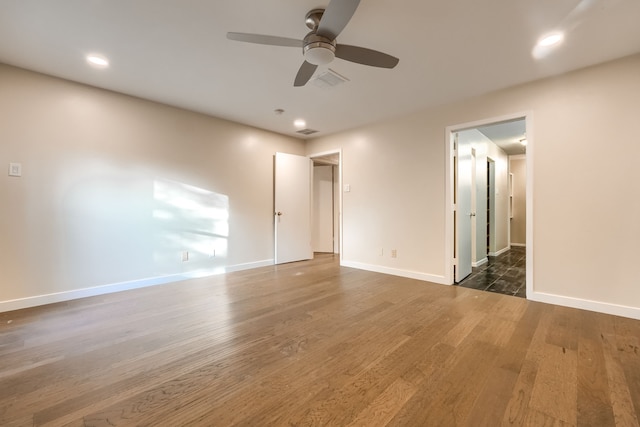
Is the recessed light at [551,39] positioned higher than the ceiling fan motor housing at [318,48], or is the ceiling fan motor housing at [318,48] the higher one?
the recessed light at [551,39]

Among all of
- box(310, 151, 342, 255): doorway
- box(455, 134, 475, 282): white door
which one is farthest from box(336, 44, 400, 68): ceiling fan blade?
box(310, 151, 342, 255): doorway

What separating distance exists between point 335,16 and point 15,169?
11.5 feet

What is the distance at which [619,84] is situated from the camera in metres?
2.56

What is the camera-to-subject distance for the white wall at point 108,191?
2.79 meters

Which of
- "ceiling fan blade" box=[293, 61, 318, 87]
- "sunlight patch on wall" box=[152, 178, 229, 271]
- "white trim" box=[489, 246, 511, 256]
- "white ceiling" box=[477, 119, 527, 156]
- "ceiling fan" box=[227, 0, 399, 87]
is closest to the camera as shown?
"ceiling fan" box=[227, 0, 399, 87]

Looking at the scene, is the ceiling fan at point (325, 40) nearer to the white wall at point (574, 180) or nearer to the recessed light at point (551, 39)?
the recessed light at point (551, 39)

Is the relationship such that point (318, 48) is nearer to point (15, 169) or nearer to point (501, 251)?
point (15, 169)

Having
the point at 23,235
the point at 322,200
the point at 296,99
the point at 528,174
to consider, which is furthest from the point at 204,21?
the point at 322,200

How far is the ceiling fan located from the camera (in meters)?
1.62

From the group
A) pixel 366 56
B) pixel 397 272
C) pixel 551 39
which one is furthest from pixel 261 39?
pixel 397 272

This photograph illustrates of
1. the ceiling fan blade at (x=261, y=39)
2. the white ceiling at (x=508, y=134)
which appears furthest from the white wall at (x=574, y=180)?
the ceiling fan blade at (x=261, y=39)

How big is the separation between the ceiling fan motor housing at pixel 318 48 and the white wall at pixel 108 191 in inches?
108

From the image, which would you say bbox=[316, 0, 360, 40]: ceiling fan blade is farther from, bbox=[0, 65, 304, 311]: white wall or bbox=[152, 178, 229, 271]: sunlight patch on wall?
bbox=[152, 178, 229, 271]: sunlight patch on wall

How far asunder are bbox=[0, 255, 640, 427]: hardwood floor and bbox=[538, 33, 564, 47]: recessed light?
8.05 feet
